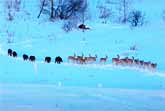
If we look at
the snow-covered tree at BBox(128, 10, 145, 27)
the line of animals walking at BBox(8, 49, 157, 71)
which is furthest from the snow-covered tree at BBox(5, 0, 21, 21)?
the line of animals walking at BBox(8, 49, 157, 71)

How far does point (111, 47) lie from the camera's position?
11.6m

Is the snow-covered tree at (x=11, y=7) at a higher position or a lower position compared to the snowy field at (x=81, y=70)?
higher

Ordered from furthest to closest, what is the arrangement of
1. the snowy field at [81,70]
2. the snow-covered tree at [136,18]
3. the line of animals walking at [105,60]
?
the snow-covered tree at [136,18] < the line of animals walking at [105,60] < the snowy field at [81,70]

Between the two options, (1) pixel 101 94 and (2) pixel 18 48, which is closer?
(1) pixel 101 94

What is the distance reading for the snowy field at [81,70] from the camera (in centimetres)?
732

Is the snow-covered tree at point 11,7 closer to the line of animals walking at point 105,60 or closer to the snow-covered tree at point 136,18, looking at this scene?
the snow-covered tree at point 136,18

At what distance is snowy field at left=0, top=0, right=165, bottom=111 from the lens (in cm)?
732

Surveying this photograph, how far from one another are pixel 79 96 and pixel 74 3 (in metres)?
6.67

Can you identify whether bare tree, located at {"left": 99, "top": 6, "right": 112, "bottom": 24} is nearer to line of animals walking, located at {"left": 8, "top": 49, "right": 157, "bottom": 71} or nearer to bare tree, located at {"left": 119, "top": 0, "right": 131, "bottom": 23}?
bare tree, located at {"left": 119, "top": 0, "right": 131, "bottom": 23}

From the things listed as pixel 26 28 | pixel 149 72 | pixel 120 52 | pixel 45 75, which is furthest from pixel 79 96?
pixel 26 28

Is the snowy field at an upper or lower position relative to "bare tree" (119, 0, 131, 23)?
lower

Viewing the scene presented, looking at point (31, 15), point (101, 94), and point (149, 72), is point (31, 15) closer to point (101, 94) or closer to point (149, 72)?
point (149, 72)

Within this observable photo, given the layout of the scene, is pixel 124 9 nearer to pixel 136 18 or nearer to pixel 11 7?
pixel 136 18

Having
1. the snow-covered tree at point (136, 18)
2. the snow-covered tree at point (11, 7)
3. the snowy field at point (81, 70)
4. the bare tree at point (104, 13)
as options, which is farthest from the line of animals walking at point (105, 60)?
the bare tree at point (104, 13)
